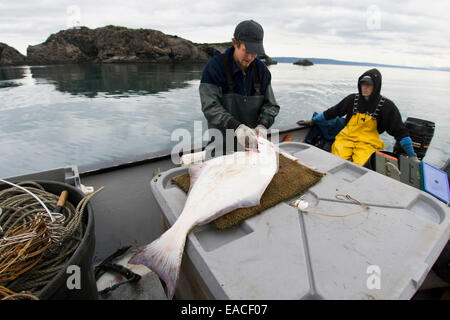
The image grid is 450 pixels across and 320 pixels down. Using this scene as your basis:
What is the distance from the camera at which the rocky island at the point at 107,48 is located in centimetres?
4531

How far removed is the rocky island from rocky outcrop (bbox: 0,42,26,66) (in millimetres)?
152

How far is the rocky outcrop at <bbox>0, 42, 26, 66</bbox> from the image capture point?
41.0m

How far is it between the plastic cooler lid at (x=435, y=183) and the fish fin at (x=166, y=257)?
Result: 2.25 meters

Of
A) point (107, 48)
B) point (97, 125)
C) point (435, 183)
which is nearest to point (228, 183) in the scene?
point (435, 183)

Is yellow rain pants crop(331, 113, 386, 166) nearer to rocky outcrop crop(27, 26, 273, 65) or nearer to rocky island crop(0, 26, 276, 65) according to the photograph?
rocky outcrop crop(27, 26, 273, 65)

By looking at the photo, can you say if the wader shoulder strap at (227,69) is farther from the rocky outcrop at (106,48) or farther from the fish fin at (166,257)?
the rocky outcrop at (106,48)

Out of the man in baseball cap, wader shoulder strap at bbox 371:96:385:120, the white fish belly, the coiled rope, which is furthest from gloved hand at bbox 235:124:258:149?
wader shoulder strap at bbox 371:96:385:120

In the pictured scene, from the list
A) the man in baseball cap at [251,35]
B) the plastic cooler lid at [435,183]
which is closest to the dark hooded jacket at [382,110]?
the plastic cooler lid at [435,183]

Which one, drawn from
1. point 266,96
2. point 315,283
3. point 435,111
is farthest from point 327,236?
point 435,111

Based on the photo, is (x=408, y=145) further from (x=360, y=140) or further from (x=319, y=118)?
(x=319, y=118)

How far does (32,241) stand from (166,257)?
691mm

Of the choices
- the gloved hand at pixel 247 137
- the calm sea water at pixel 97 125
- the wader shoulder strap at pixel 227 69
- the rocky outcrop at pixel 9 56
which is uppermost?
the rocky outcrop at pixel 9 56

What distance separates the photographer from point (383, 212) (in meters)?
1.48
